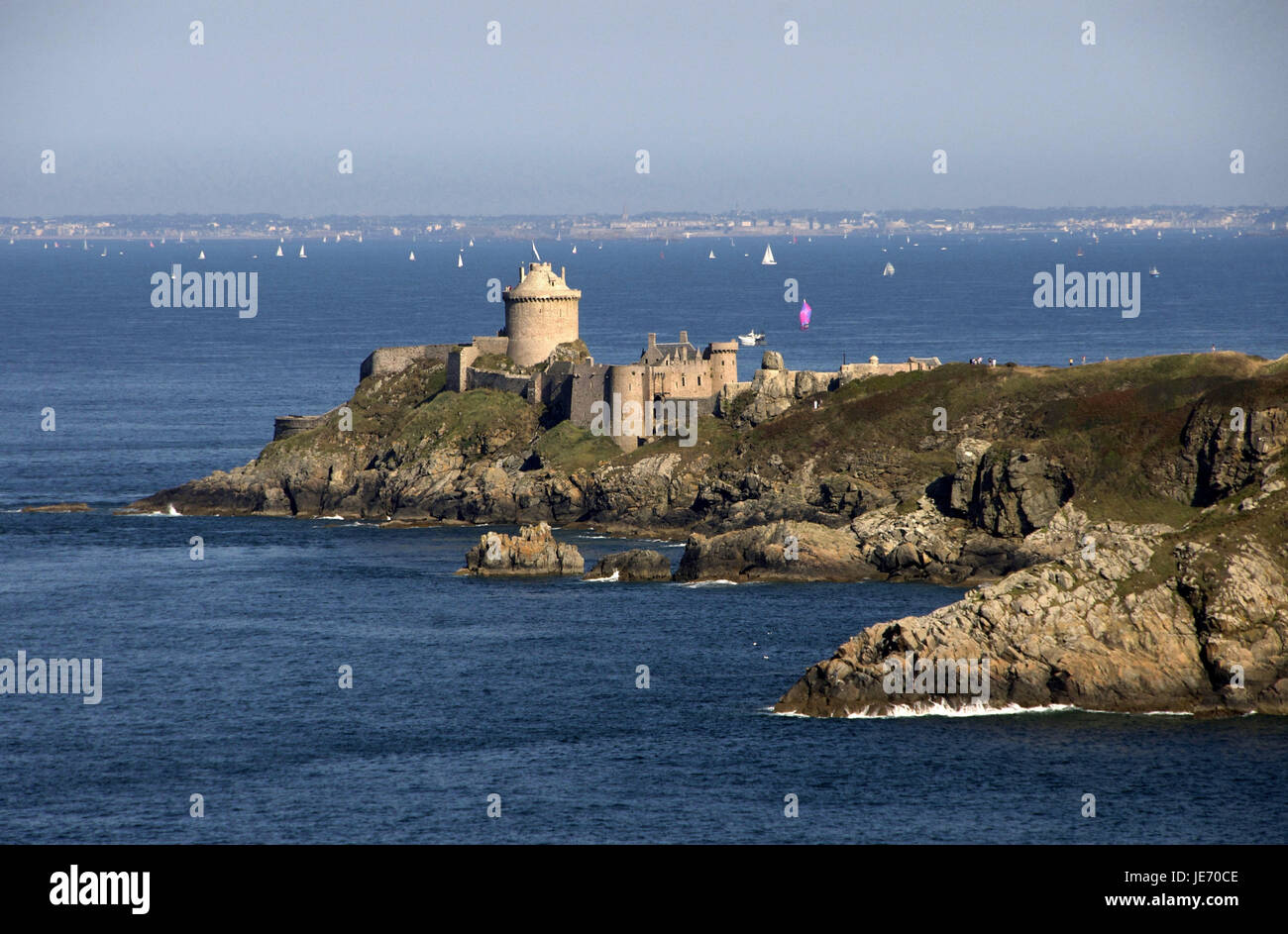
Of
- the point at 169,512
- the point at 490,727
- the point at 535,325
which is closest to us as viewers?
the point at 490,727

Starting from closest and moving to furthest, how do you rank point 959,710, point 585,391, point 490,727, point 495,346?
point 959,710, point 490,727, point 585,391, point 495,346

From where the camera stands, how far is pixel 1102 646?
6512 centimetres

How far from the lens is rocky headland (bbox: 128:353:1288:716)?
6494 cm

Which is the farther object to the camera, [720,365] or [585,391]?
[720,365]

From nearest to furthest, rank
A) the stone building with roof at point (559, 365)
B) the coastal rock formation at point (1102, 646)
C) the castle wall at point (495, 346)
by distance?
the coastal rock formation at point (1102, 646), the stone building with roof at point (559, 365), the castle wall at point (495, 346)

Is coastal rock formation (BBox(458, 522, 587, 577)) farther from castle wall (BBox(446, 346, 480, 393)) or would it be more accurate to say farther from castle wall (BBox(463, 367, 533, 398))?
castle wall (BBox(446, 346, 480, 393))

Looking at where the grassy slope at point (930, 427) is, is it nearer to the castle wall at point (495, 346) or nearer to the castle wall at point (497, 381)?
the castle wall at point (497, 381)

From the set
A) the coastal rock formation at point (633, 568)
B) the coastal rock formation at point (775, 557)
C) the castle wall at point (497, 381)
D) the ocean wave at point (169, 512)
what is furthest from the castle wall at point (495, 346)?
the coastal rock formation at point (775, 557)

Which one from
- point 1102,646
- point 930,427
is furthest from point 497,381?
point 1102,646

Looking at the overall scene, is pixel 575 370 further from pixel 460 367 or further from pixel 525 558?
pixel 525 558

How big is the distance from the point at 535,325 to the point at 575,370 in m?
8.92

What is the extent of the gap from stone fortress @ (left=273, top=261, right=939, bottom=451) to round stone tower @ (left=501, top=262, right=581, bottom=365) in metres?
0.06

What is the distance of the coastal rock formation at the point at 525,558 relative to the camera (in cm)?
9212

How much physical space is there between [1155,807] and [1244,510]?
63.4 feet
